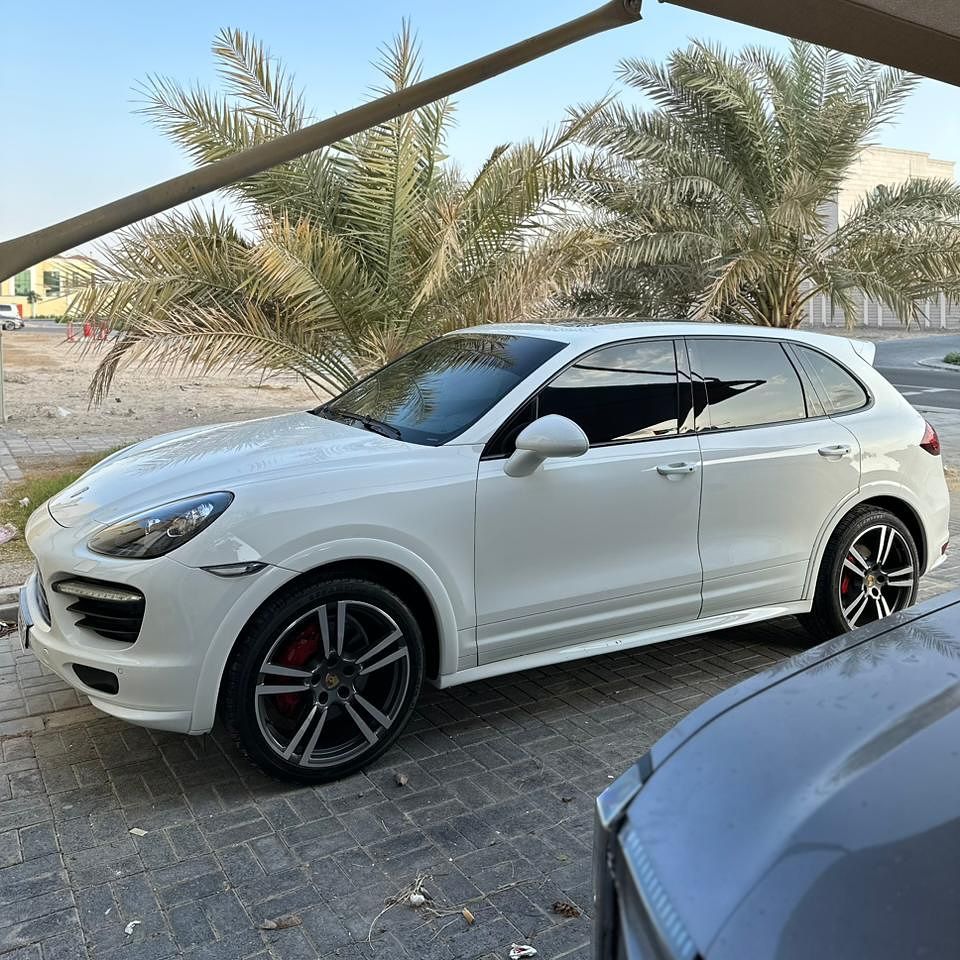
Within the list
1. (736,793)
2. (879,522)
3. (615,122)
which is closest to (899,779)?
(736,793)

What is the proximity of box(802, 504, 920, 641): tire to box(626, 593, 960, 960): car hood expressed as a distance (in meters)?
3.06

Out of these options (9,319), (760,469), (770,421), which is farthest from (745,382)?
(9,319)

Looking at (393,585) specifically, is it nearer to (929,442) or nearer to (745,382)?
(745,382)

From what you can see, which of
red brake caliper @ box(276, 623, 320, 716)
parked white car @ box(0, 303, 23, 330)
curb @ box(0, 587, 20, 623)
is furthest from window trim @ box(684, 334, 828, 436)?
parked white car @ box(0, 303, 23, 330)

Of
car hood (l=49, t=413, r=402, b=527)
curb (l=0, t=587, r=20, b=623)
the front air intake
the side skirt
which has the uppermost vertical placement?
car hood (l=49, t=413, r=402, b=527)

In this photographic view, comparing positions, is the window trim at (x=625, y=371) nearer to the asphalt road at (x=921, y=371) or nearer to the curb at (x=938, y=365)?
the asphalt road at (x=921, y=371)

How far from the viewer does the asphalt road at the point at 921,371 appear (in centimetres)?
2092

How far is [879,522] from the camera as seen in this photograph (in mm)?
5141

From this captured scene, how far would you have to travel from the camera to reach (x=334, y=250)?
7.79m

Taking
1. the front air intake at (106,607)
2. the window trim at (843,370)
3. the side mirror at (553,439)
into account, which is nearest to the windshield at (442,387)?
the side mirror at (553,439)

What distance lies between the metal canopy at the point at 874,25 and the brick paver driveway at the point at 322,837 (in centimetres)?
280

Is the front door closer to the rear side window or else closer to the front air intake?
the rear side window

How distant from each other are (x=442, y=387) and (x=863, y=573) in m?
2.46

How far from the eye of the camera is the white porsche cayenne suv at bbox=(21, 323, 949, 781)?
3508 millimetres
